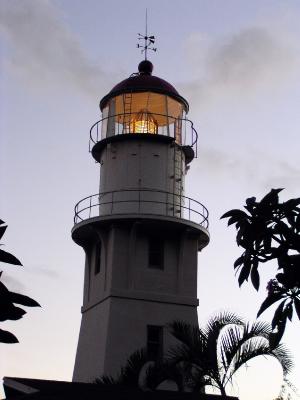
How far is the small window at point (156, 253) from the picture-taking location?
98.6ft

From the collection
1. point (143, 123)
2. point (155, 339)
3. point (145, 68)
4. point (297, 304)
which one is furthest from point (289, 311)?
point (145, 68)

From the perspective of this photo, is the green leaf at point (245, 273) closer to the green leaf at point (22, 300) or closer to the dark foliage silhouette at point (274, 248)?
the dark foliage silhouette at point (274, 248)

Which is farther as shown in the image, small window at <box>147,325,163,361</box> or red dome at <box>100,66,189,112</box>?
red dome at <box>100,66,189,112</box>

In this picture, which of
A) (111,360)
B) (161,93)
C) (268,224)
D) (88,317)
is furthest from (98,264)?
(268,224)

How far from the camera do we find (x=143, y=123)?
3139 centimetres

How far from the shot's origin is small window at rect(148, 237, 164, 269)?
98.6ft

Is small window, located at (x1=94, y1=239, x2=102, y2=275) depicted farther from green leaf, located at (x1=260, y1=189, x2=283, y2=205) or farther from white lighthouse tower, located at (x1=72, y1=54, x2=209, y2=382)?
green leaf, located at (x1=260, y1=189, x2=283, y2=205)

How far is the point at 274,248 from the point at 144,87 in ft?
81.0

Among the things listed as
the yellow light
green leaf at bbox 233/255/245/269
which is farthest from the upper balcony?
green leaf at bbox 233/255/245/269

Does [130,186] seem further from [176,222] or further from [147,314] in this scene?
[147,314]

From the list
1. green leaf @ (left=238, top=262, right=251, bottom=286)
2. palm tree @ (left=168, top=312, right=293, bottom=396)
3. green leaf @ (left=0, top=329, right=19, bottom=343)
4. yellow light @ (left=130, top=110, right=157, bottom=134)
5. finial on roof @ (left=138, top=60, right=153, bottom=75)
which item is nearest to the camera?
green leaf @ (left=0, top=329, right=19, bottom=343)

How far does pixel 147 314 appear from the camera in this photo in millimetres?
28984

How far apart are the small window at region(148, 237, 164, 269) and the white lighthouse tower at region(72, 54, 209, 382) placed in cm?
3

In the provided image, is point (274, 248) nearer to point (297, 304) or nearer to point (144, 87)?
point (297, 304)
